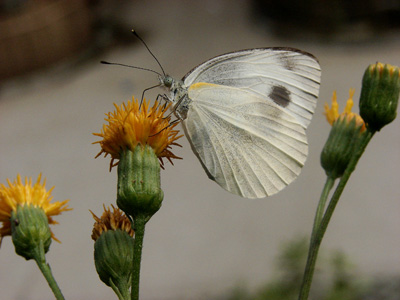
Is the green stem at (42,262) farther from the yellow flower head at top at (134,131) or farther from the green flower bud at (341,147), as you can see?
the green flower bud at (341,147)

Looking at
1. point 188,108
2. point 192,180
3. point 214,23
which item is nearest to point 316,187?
point 192,180

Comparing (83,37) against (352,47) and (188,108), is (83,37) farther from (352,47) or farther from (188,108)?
(188,108)

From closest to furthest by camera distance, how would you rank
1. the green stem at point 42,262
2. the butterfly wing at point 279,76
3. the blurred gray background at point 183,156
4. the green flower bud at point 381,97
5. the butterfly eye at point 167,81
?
the green stem at point 42,262
the green flower bud at point 381,97
the butterfly eye at point 167,81
the butterfly wing at point 279,76
the blurred gray background at point 183,156

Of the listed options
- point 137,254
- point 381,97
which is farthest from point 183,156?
point 137,254

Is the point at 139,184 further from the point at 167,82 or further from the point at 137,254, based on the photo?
the point at 167,82

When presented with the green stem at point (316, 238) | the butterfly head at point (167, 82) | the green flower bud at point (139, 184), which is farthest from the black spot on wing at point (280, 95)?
the green flower bud at point (139, 184)

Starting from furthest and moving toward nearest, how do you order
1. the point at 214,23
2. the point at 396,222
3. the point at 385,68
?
1. the point at 214,23
2. the point at 396,222
3. the point at 385,68

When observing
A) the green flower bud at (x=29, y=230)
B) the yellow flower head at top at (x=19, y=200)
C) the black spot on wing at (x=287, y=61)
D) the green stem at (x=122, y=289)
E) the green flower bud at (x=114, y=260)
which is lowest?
the green stem at (x=122, y=289)

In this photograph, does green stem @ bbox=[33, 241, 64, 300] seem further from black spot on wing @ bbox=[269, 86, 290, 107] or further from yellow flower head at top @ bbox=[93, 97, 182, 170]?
black spot on wing @ bbox=[269, 86, 290, 107]
